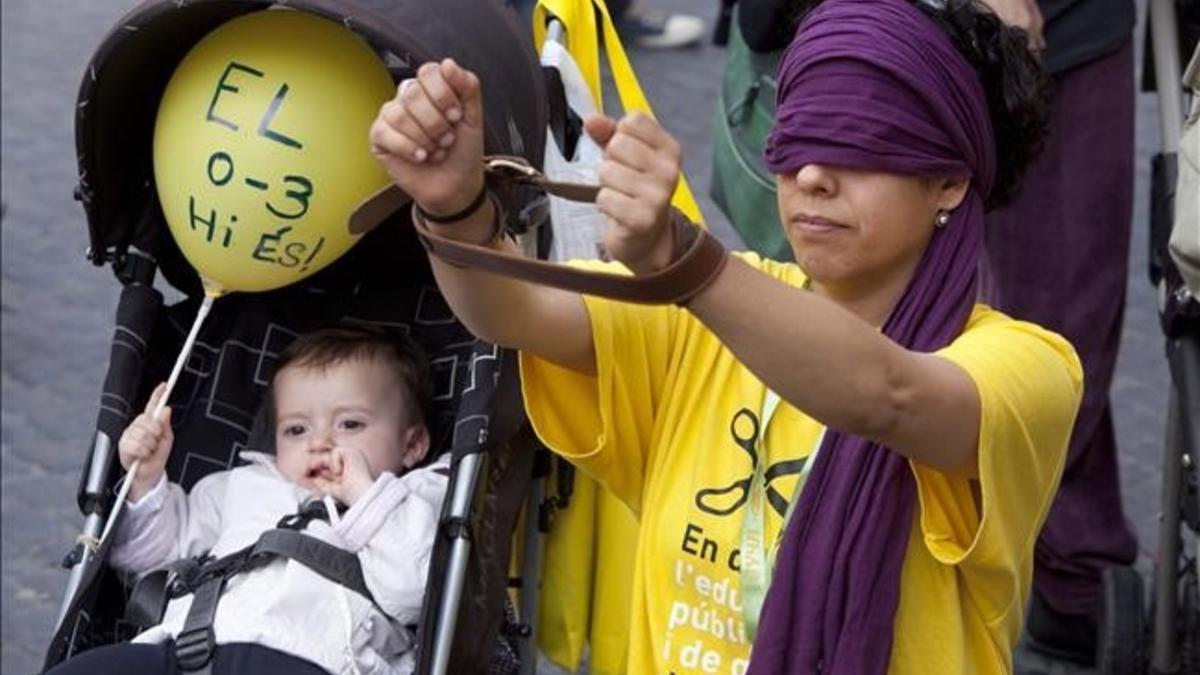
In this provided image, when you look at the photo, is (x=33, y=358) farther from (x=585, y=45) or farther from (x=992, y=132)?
(x=992, y=132)

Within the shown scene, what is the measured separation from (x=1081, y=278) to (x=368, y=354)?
4.70ft

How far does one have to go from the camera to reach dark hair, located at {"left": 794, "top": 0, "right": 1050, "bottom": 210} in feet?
9.39

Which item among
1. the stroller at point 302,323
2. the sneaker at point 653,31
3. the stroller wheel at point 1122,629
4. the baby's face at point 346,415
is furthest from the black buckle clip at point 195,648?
the sneaker at point 653,31

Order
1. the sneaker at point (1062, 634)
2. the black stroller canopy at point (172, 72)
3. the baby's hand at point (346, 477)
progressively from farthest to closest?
the sneaker at point (1062, 634)
the baby's hand at point (346, 477)
the black stroller canopy at point (172, 72)

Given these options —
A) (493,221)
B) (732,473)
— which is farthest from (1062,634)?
(493,221)

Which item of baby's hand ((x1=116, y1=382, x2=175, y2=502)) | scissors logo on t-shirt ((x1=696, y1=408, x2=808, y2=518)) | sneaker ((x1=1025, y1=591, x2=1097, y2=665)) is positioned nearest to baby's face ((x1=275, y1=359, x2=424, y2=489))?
baby's hand ((x1=116, y1=382, x2=175, y2=502))

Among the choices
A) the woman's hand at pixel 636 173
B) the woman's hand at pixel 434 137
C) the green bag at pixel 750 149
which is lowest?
the woman's hand at pixel 636 173

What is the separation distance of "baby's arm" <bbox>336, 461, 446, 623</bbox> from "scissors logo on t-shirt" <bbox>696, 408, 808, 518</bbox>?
72cm

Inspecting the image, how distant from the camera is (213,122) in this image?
3568mm

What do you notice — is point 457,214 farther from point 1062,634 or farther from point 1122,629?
point 1062,634

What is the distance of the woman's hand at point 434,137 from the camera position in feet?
8.42

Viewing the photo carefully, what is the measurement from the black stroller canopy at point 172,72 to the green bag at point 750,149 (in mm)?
711

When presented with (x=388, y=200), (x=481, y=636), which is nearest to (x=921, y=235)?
(x=388, y=200)

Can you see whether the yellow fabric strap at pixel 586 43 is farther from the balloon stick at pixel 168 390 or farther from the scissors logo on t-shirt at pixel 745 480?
the scissors logo on t-shirt at pixel 745 480
